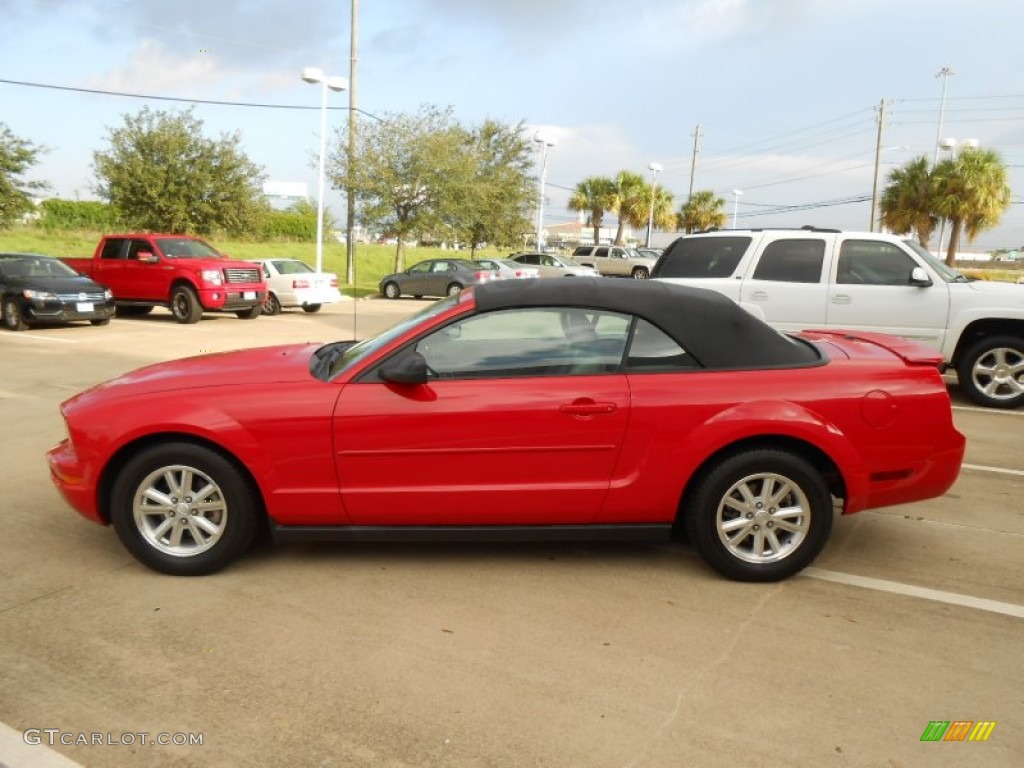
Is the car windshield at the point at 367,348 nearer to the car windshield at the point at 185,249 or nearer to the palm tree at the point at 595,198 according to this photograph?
the car windshield at the point at 185,249

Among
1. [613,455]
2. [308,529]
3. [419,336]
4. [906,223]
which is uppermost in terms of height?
[906,223]

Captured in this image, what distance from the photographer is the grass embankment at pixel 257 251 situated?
30508 millimetres

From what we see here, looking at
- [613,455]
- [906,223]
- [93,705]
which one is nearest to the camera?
[93,705]

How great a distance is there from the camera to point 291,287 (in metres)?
19.3

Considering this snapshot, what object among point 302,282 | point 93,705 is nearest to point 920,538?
point 93,705

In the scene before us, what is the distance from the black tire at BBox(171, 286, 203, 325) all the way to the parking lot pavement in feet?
40.8

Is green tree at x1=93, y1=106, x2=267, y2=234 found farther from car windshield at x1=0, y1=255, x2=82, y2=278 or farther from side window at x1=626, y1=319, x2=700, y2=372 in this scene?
side window at x1=626, y1=319, x2=700, y2=372

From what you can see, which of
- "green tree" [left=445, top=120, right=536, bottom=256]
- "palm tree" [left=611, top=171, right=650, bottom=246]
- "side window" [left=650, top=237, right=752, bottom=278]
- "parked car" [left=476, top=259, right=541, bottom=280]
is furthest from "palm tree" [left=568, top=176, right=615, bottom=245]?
"side window" [left=650, top=237, right=752, bottom=278]

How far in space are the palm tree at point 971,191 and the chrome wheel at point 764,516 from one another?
31.2 metres

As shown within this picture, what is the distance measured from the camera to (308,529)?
3.74m

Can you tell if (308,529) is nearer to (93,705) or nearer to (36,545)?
(93,705)

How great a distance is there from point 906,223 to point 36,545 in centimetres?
3451

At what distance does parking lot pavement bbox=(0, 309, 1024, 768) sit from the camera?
259cm

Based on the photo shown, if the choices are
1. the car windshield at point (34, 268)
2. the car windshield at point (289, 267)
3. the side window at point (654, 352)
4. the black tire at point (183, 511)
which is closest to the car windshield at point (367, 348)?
the black tire at point (183, 511)
